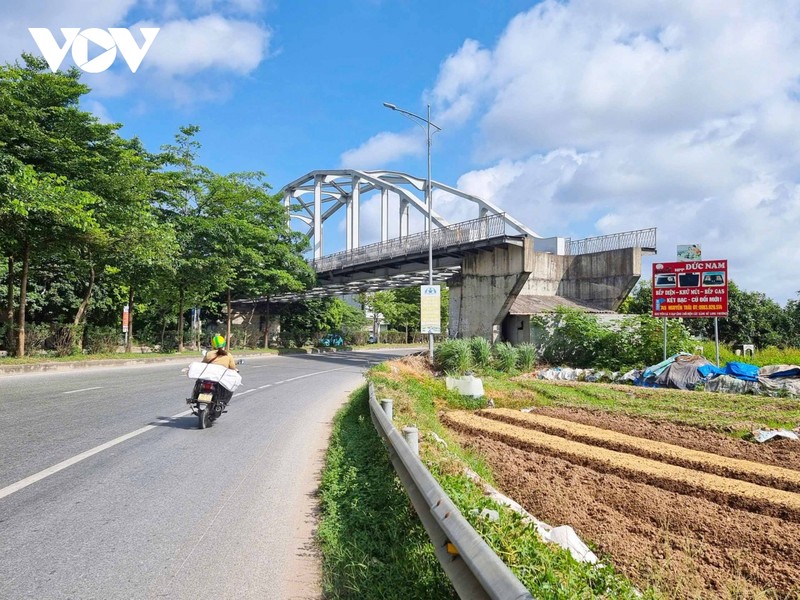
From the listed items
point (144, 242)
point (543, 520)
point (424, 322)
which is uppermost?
point (144, 242)

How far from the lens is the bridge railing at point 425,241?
29.8 meters

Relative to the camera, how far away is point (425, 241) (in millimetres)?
34438

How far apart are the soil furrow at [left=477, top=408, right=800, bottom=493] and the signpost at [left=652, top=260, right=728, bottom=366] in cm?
1149

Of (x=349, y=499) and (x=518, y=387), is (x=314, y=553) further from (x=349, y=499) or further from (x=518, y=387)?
(x=518, y=387)

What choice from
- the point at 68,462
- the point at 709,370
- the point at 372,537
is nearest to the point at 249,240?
the point at 709,370

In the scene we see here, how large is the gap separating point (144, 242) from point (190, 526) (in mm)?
22397

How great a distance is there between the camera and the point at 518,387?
56.5ft

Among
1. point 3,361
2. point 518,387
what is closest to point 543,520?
point 518,387

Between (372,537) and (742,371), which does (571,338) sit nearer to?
(742,371)

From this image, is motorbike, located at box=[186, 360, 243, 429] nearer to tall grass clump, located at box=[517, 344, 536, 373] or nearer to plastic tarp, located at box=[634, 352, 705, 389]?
plastic tarp, located at box=[634, 352, 705, 389]

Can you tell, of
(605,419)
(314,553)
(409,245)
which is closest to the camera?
(314,553)

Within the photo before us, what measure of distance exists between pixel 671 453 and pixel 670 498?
94.3 inches

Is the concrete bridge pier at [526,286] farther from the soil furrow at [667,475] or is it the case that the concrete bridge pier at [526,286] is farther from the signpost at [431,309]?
the soil furrow at [667,475]

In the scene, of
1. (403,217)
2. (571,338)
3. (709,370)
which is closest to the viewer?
(709,370)
